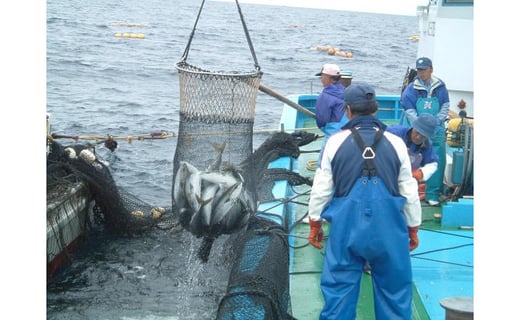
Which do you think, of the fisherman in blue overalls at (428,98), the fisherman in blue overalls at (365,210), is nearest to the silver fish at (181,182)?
the fisherman in blue overalls at (365,210)

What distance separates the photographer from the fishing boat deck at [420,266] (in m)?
5.48

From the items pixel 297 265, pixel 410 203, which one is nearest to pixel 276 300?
pixel 410 203

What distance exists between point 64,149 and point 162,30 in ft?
187

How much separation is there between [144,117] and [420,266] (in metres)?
14.7

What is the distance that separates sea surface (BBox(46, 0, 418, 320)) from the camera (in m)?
6.98

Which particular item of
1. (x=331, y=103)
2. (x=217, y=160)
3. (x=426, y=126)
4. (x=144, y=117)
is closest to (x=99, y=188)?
(x=217, y=160)

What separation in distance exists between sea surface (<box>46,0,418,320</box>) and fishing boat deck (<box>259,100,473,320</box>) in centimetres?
74

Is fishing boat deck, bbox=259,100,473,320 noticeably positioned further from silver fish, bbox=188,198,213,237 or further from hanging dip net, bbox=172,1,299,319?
silver fish, bbox=188,198,213,237

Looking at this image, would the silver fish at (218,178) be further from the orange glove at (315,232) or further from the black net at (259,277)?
the orange glove at (315,232)

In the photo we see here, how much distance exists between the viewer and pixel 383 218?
4191mm

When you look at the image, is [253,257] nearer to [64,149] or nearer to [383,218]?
[383,218]

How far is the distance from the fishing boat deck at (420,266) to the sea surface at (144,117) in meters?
0.74

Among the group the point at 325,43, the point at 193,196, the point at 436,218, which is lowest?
the point at 436,218

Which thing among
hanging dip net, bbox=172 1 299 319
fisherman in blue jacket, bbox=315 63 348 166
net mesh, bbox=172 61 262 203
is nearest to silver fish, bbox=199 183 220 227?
hanging dip net, bbox=172 1 299 319
